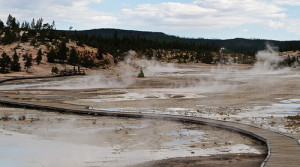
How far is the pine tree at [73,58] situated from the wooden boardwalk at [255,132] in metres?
41.3

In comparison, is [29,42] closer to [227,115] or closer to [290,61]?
[290,61]

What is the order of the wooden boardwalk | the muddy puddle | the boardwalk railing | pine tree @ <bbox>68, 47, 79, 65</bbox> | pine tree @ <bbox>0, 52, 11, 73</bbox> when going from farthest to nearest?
1. pine tree @ <bbox>68, 47, 79, 65</bbox>
2. the boardwalk railing
3. pine tree @ <bbox>0, 52, 11, 73</bbox>
4. the muddy puddle
5. the wooden boardwalk

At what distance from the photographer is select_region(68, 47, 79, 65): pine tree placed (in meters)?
66.9

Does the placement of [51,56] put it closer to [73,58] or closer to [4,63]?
[73,58]

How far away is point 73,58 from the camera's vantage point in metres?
67.9

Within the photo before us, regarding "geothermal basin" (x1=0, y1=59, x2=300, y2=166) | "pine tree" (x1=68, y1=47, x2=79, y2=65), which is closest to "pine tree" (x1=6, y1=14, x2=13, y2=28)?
"pine tree" (x1=68, y1=47, x2=79, y2=65)

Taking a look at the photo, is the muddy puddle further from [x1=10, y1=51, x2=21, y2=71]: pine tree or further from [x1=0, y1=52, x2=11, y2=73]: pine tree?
[x1=10, y1=51, x2=21, y2=71]: pine tree

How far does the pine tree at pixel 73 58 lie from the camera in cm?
6694

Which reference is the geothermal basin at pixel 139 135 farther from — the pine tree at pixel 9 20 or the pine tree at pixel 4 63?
the pine tree at pixel 9 20

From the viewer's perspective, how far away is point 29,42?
71688mm

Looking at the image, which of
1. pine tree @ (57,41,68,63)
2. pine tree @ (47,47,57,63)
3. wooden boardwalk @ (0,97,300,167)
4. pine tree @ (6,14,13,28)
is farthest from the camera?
pine tree @ (6,14,13,28)

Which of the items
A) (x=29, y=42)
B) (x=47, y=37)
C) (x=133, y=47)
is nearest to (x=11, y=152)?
(x=29, y=42)

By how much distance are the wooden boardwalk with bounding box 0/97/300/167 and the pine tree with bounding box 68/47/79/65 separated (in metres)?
41.3

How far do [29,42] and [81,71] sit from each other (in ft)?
49.7
